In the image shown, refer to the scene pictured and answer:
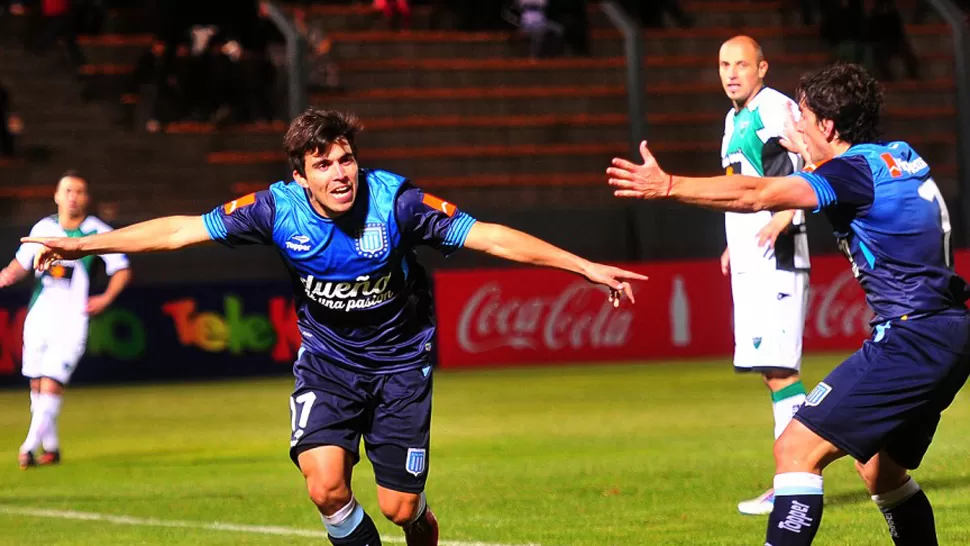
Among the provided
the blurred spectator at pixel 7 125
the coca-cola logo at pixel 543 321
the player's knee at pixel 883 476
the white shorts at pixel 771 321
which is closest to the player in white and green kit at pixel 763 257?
the white shorts at pixel 771 321

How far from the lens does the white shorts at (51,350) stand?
1162 cm

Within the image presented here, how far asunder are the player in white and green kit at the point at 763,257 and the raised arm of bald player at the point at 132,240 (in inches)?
128

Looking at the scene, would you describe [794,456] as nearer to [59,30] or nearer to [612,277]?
[612,277]

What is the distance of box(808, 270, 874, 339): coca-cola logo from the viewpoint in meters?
19.2

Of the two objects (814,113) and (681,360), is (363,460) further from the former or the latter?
(681,360)

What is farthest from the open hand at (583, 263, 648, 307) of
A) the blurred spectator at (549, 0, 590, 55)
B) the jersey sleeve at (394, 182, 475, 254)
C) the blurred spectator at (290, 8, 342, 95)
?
the blurred spectator at (549, 0, 590, 55)

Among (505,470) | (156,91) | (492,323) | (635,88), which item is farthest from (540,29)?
(505,470)

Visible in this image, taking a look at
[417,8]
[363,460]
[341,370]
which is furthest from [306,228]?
[417,8]

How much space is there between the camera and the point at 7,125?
20.9 metres

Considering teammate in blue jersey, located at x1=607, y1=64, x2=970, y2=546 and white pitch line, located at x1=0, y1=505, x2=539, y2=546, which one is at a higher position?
teammate in blue jersey, located at x1=607, y1=64, x2=970, y2=546

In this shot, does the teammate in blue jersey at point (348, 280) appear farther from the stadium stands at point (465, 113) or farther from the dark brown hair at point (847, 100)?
the stadium stands at point (465, 113)

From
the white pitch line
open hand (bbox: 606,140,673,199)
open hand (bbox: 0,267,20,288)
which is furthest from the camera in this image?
open hand (bbox: 0,267,20,288)

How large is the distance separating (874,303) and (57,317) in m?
7.52

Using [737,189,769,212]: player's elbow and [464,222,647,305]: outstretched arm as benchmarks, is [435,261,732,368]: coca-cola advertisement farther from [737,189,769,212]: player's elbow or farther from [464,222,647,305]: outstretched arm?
[737,189,769,212]: player's elbow
